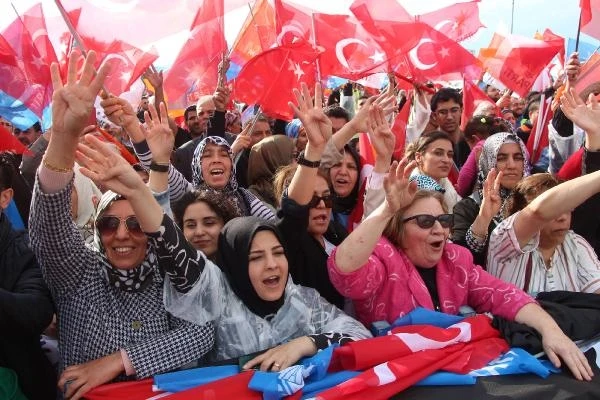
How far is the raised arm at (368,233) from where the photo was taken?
8.47 feet

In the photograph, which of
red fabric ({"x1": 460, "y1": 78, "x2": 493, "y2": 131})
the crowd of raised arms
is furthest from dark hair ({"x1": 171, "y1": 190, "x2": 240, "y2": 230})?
red fabric ({"x1": 460, "y1": 78, "x2": 493, "y2": 131})

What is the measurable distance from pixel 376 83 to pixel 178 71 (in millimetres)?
2958

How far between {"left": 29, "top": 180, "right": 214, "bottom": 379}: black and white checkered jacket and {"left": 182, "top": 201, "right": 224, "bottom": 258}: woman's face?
0.60 m

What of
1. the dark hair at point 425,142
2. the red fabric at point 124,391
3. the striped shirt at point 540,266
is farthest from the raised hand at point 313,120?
the red fabric at point 124,391

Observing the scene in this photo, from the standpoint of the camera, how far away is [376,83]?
7.70 m

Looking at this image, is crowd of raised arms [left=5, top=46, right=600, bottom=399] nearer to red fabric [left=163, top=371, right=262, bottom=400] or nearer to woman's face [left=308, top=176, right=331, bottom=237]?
woman's face [left=308, top=176, right=331, bottom=237]

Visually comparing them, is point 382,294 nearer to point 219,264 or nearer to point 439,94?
point 219,264

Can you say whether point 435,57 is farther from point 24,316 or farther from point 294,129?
point 24,316

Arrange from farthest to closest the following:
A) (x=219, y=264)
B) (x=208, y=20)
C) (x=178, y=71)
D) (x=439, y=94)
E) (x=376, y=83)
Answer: (x=376, y=83) < (x=439, y=94) < (x=178, y=71) < (x=208, y=20) < (x=219, y=264)

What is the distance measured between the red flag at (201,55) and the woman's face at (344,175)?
6.24 feet

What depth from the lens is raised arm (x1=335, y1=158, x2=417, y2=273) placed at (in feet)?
8.47

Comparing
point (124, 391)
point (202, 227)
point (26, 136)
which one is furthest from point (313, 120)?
point (26, 136)

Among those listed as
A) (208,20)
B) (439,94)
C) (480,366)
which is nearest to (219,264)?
(480,366)

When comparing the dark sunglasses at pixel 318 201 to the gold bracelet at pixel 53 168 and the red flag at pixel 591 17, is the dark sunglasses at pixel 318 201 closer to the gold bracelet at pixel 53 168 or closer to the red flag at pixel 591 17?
the gold bracelet at pixel 53 168
